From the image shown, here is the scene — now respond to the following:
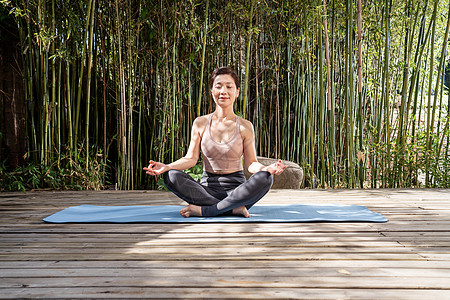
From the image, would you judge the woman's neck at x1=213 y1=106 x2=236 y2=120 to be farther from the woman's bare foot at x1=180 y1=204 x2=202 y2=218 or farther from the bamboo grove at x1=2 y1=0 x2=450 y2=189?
the bamboo grove at x1=2 y1=0 x2=450 y2=189

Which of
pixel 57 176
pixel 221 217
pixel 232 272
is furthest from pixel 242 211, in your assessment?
pixel 57 176

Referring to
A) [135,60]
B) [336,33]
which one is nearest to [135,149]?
[135,60]

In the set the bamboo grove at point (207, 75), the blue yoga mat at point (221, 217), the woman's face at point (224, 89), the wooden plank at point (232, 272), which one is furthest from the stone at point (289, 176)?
the wooden plank at point (232, 272)

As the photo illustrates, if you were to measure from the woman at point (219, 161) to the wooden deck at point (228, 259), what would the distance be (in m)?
0.18

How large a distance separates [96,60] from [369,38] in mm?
2721

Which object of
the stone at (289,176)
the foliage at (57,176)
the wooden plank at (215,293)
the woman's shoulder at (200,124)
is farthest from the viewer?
the stone at (289,176)

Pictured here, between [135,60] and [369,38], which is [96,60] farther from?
[369,38]

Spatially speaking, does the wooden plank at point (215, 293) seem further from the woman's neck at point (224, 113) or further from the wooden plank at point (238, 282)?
the woman's neck at point (224, 113)

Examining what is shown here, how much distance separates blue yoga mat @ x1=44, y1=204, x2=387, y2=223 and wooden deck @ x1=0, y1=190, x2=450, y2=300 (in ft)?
0.25

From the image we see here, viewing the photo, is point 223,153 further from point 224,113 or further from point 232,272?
point 232,272

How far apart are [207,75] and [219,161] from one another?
188cm

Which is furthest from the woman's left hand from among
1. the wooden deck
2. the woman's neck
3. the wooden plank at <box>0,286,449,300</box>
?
the wooden plank at <box>0,286,449,300</box>

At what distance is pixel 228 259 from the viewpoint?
151 centimetres

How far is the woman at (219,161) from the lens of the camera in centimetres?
218
